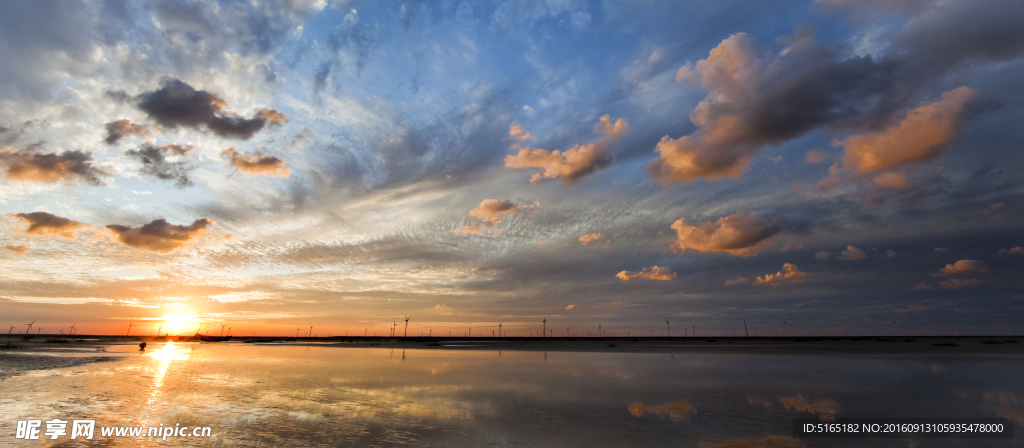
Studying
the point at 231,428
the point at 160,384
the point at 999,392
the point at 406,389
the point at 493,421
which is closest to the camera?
the point at 231,428

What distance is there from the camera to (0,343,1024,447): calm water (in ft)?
54.1

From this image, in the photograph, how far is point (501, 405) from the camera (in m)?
23.7

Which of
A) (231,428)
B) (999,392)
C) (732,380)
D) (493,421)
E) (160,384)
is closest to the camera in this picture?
(231,428)

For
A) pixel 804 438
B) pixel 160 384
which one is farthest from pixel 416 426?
pixel 160 384

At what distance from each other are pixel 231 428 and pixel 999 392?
159ft

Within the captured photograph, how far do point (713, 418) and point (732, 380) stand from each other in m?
18.5

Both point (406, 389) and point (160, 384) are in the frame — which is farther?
point (160, 384)

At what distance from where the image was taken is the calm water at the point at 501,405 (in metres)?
16.5

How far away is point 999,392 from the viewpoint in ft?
91.0

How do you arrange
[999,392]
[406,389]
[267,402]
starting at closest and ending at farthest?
[267,402] → [999,392] → [406,389]

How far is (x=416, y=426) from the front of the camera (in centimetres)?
1836

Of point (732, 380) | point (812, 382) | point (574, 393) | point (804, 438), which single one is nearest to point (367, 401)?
point (574, 393)

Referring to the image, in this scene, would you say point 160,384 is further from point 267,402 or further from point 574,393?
point 574,393

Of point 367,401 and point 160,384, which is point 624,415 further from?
point 160,384
